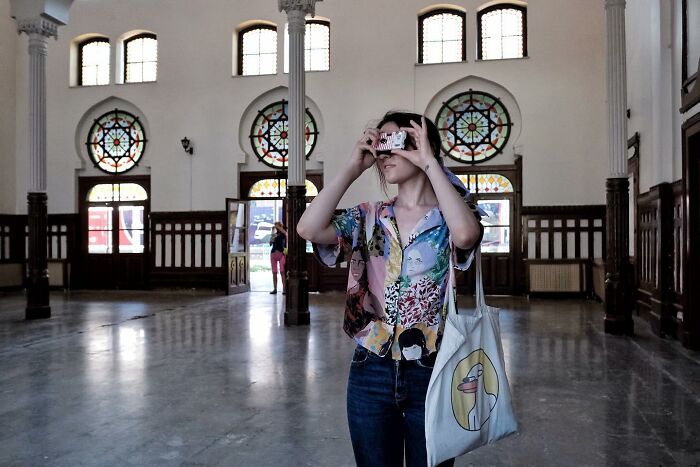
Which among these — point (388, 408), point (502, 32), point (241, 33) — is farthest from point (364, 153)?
point (241, 33)

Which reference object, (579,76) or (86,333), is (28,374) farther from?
(579,76)

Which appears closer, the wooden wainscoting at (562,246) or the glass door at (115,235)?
the wooden wainscoting at (562,246)

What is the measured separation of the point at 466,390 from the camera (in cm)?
160

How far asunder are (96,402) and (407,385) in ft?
12.7

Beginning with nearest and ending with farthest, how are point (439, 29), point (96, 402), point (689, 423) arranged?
point (689, 423)
point (96, 402)
point (439, 29)

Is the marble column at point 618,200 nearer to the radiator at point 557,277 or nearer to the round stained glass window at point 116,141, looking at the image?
the radiator at point 557,277

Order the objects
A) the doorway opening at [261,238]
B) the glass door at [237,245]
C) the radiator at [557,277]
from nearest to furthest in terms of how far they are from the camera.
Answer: the radiator at [557,277] → the glass door at [237,245] → the doorway opening at [261,238]

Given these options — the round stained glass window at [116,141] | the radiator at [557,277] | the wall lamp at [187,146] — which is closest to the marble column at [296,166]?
the radiator at [557,277]

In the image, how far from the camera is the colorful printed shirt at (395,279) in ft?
5.50

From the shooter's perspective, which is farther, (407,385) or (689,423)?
(689,423)

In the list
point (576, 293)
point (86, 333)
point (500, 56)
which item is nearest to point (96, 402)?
point (86, 333)

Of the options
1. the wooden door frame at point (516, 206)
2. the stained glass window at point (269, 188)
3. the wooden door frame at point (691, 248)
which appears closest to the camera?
the wooden door frame at point (691, 248)

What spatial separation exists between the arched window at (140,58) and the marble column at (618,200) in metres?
10.4

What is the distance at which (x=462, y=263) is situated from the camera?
1712 mm
